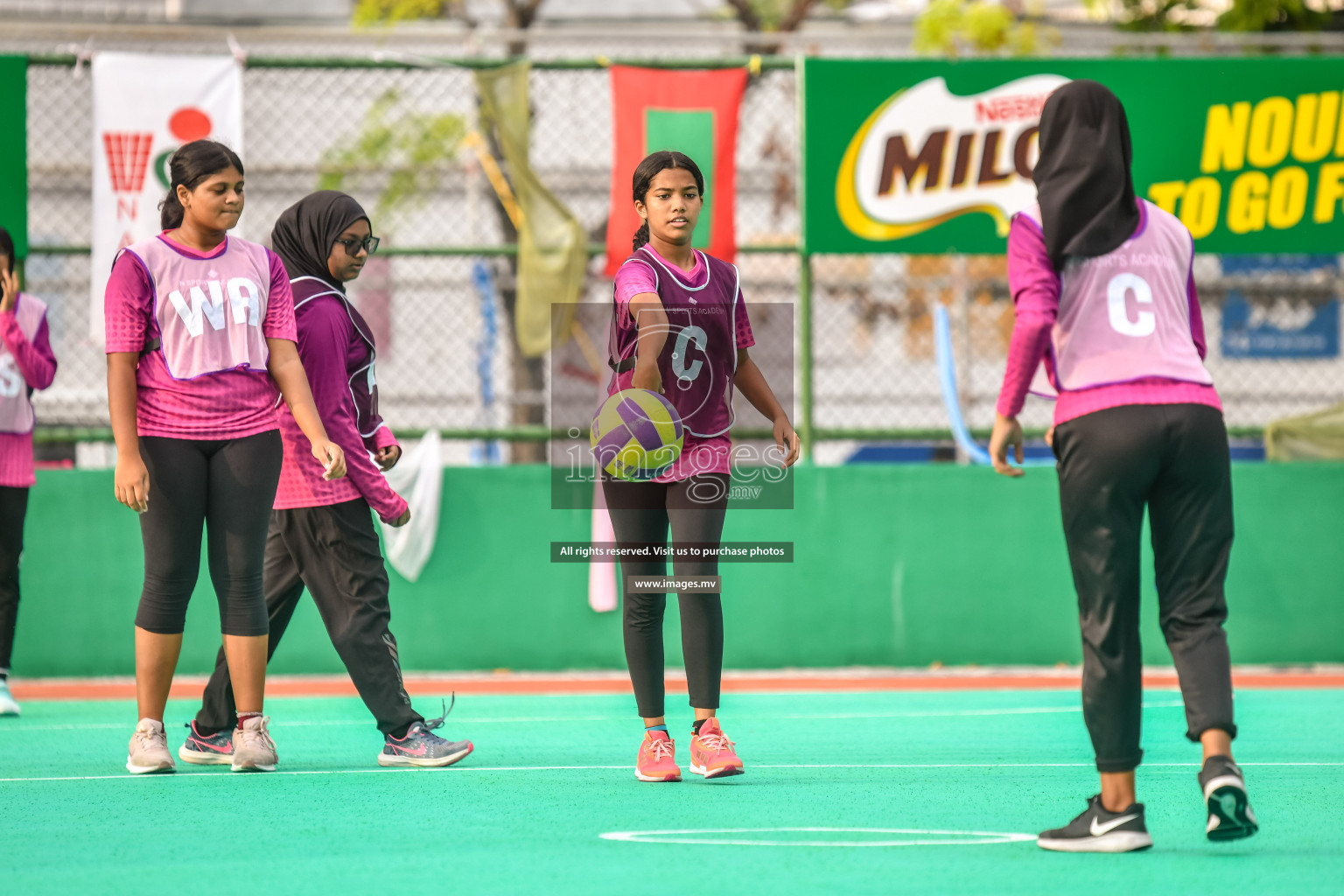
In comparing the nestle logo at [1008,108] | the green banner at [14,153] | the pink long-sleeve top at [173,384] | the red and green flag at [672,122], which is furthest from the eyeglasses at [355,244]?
the nestle logo at [1008,108]

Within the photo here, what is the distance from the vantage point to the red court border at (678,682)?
323 inches

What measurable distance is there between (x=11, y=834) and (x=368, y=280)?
959cm

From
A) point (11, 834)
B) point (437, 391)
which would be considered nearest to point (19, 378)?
point (11, 834)

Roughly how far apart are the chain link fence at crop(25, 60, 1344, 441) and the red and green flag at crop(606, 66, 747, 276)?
81 centimetres

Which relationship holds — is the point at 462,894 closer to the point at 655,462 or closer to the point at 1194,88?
the point at 655,462

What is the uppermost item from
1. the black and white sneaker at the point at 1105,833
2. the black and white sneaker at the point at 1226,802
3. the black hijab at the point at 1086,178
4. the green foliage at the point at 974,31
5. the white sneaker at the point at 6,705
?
the green foliage at the point at 974,31

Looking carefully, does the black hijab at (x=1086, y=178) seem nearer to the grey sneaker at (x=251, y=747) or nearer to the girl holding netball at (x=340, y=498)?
the girl holding netball at (x=340, y=498)

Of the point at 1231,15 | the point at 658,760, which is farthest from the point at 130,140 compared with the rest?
the point at 1231,15

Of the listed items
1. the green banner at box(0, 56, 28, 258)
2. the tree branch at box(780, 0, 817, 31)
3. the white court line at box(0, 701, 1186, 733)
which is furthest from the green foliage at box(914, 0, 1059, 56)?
the white court line at box(0, 701, 1186, 733)

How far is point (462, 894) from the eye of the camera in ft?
11.9

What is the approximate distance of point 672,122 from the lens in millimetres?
8922

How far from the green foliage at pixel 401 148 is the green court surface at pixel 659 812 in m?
7.81

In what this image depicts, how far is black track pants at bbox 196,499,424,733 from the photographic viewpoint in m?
5.42

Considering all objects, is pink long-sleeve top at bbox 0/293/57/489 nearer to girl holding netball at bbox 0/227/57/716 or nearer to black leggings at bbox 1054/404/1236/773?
girl holding netball at bbox 0/227/57/716
